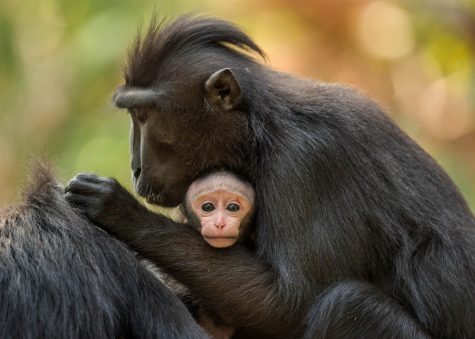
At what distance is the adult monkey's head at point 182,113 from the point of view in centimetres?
697

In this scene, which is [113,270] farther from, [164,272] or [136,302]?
[164,272]

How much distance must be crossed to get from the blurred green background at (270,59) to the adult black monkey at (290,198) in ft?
25.5

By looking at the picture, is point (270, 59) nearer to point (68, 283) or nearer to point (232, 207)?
point (232, 207)

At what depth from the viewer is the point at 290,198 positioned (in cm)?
658

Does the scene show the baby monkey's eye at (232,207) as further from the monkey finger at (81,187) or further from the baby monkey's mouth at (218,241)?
the monkey finger at (81,187)

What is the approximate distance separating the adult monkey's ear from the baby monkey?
526 millimetres

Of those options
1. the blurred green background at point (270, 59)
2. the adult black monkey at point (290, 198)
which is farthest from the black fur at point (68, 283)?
the blurred green background at point (270, 59)

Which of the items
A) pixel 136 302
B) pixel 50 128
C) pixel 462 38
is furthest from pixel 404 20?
pixel 136 302

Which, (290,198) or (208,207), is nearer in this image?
(290,198)

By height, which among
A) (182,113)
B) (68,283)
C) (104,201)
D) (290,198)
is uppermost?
(182,113)

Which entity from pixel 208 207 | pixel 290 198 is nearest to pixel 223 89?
pixel 208 207

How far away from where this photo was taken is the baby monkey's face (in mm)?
6578

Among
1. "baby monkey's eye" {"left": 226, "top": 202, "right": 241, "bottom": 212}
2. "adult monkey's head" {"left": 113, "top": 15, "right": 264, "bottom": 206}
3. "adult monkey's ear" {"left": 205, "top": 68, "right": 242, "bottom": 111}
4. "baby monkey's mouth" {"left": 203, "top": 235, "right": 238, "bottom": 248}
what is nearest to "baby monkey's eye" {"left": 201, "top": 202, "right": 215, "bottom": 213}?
"baby monkey's eye" {"left": 226, "top": 202, "right": 241, "bottom": 212}

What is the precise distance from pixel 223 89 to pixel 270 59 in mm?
8146
